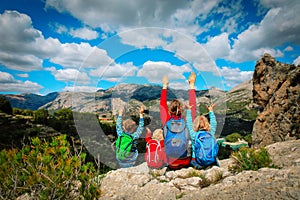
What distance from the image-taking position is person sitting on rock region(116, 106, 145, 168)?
17.7ft

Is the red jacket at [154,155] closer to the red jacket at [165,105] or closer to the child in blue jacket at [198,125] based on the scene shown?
the red jacket at [165,105]

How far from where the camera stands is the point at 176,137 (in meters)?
4.62

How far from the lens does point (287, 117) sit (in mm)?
9945

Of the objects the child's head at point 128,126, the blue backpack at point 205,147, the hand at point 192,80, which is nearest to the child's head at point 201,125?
the blue backpack at point 205,147

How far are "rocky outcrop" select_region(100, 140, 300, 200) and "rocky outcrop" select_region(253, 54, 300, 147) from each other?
5.67m

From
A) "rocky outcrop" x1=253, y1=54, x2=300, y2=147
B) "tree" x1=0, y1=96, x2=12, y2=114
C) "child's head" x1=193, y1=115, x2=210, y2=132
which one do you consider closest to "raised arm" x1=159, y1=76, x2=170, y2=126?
"child's head" x1=193, y1=115, x2=210, y2=132

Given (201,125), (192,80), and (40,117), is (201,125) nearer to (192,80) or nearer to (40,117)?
(192,80)

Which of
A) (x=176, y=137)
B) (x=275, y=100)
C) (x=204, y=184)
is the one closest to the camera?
(x=204, y=184)

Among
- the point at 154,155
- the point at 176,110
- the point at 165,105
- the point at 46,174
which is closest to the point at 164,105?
the point at 165,105

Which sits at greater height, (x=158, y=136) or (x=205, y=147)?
(x=158, y=136)

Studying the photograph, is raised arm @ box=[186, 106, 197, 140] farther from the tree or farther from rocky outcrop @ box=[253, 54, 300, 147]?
the tree

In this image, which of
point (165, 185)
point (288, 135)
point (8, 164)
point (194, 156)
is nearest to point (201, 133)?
point (194, 156)

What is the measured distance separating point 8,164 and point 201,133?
401 centimetres

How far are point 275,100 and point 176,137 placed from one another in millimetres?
9155
